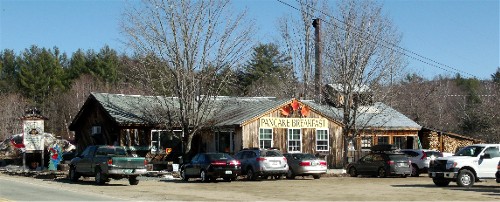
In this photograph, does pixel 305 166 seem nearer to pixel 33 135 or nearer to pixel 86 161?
pixel 86 161

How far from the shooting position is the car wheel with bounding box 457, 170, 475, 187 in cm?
2680

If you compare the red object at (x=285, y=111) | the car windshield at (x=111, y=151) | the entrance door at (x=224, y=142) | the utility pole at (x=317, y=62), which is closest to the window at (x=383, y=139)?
the utility pole at (x=317, y=62)

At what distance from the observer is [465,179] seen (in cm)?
2688

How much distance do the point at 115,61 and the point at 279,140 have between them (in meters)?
50.9

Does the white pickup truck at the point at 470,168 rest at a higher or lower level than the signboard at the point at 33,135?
lower

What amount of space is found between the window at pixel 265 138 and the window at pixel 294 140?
56.9 inches

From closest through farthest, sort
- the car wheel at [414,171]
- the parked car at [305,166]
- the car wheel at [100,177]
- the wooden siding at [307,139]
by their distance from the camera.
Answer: the car wheel at [100,177], the parked car at [305,166], the car wheel at [414,171], the wooden siding at [307,139]

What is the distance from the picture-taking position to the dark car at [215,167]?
31.0 metres

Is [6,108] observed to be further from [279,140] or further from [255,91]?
[279,140]

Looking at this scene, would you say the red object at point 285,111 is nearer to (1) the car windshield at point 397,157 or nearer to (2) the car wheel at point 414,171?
(1) the car windshield at point 397,157

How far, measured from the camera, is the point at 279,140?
41.8 m

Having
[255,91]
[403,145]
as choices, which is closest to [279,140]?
[403,145]

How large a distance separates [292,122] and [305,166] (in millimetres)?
9259

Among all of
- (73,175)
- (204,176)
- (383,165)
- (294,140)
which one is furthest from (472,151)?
(73,175)
